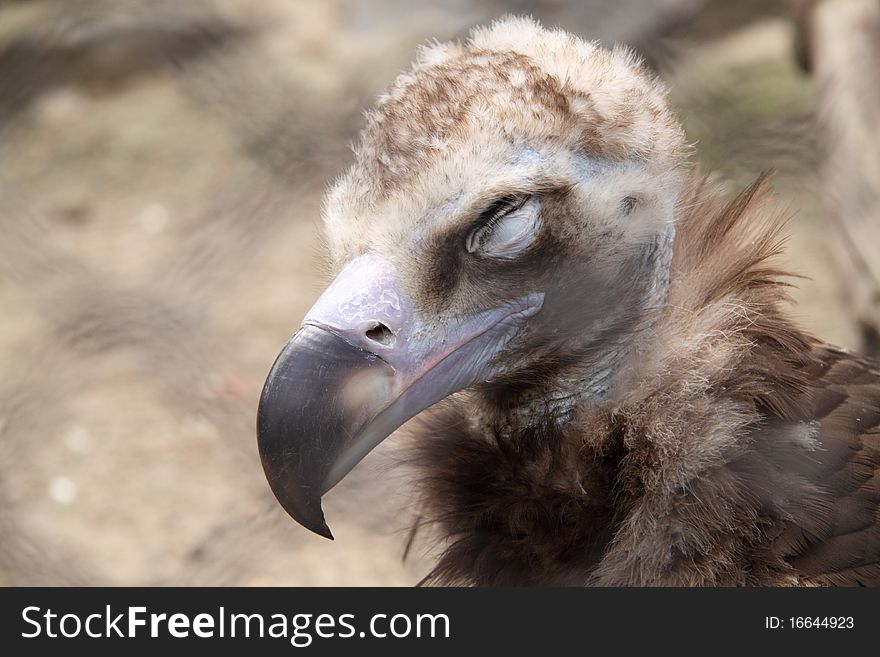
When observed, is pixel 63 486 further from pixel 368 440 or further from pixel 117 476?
pixel 368 440

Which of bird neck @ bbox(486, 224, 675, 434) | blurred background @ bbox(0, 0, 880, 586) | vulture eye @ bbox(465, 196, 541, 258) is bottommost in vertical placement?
blurred background @ bbox(0, 0, 880, 586)

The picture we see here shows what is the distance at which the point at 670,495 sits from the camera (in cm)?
146

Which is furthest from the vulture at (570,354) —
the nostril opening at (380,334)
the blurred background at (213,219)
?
the blurred background at (213,219)

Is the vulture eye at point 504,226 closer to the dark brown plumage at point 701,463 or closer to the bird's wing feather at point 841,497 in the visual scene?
the dark brown plumage at point 701,463

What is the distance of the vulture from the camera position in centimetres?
144

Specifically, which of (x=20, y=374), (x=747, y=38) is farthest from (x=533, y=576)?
(x=747, y=38)

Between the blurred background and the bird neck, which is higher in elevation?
the bird neck

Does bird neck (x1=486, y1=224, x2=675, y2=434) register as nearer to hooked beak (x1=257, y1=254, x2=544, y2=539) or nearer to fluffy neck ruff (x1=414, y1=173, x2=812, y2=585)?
fluffy neck ruff (x1=414, y1=173, x2=812, y2=585)

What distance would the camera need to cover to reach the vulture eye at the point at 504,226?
1475 mm

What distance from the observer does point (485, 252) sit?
1.49m

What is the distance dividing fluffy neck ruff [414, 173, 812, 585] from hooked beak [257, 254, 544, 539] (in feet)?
0.65

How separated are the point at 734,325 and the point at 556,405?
0.92 feet

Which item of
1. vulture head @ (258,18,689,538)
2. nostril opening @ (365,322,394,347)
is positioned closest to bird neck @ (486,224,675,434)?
vulture head @ (258,18,689,538)

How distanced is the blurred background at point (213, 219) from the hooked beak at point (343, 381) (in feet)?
1.27
